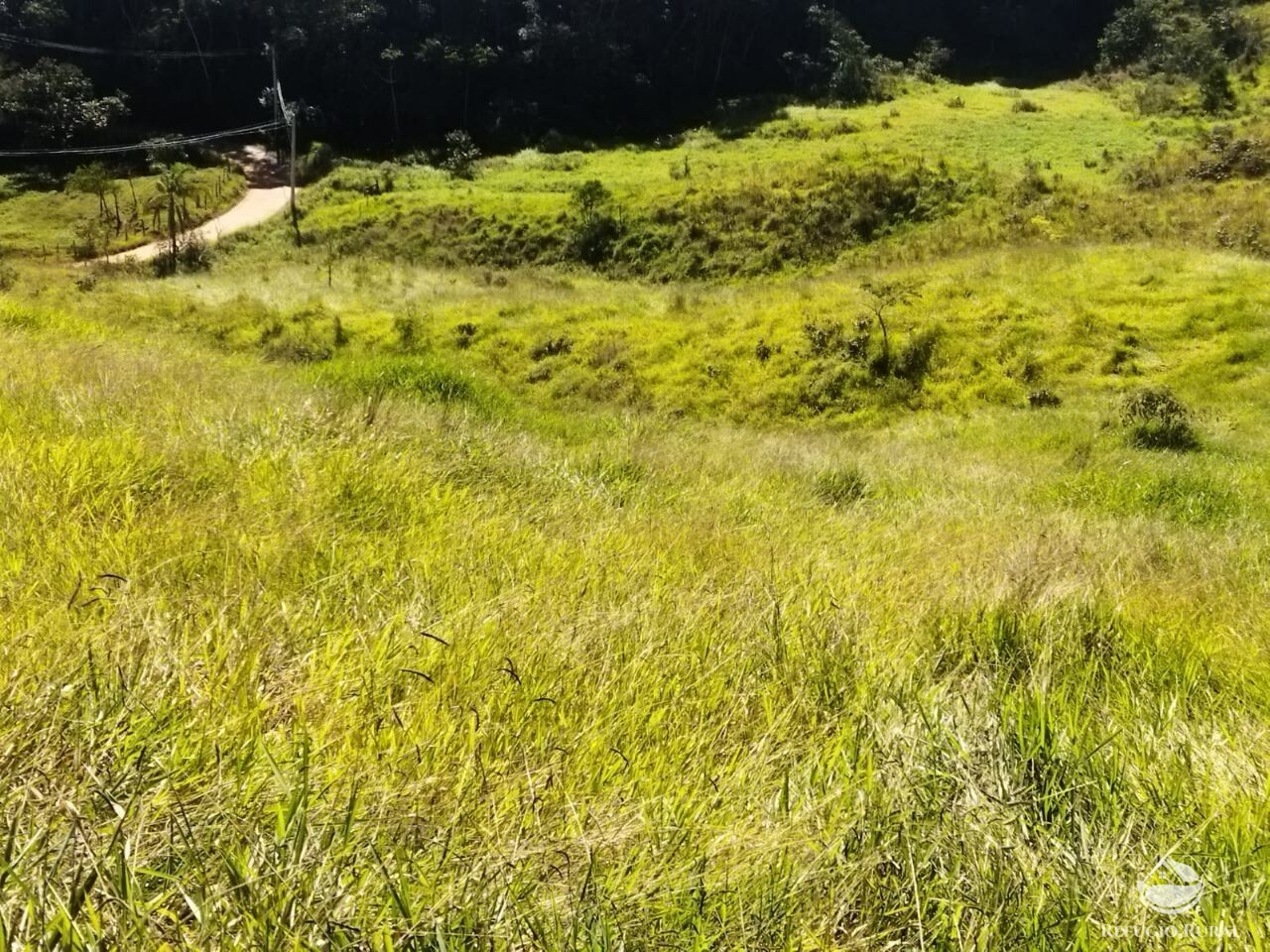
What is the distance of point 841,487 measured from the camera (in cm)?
696

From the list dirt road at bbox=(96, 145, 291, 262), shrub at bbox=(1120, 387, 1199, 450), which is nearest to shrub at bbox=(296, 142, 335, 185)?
dirt road at bbox=(96, 145, 291, 262)

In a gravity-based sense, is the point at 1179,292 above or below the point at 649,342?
above

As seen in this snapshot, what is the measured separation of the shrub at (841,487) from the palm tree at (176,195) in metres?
39.8

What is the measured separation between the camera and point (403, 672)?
5.98 feet

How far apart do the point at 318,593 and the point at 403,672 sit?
1.73 feet

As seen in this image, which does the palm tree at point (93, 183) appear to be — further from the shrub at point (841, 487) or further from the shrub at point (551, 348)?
the shrub at point (841, 487)

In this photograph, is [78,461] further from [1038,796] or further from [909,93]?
[909,93]

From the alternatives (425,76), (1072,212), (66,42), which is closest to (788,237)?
(1072,212)

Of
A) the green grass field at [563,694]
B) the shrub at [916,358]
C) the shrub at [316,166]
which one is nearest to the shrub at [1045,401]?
the shrub at [916,358]

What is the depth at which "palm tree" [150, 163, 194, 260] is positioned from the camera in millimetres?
37844

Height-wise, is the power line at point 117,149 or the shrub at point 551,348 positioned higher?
the power line at point 117,149

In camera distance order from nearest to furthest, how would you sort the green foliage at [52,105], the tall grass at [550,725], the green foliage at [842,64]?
the tall grass at [550,725] → the green foliage at [52,105] → the green foliage at [842,64]

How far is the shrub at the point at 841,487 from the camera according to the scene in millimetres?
6463

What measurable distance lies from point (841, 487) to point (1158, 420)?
6.94m
